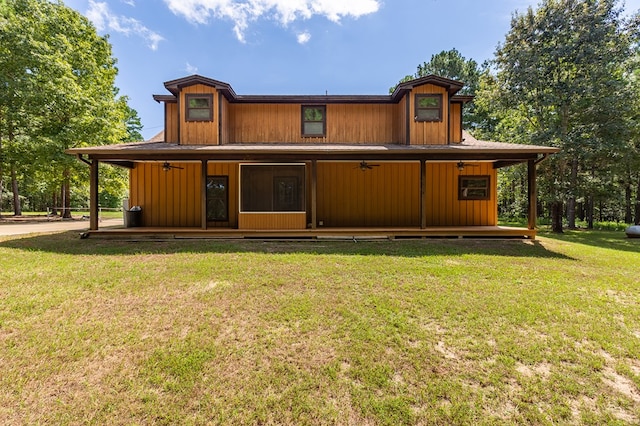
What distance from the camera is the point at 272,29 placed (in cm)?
1616

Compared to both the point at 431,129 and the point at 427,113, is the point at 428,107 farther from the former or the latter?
the point at 431,129

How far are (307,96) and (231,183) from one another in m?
4.46

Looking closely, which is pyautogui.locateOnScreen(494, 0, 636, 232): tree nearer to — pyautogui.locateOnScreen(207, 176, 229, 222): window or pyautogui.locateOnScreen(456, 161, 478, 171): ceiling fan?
pyautogui.locateOnScreen(456, 161, 478, 171): ceiling fan

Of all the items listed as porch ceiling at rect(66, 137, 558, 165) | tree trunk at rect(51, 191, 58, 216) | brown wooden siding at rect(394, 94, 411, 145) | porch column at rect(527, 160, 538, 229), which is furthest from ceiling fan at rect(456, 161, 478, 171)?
tree trunk at rect(51, 191, 58, 216)

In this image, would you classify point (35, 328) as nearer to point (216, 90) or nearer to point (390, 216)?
point (216, 90)

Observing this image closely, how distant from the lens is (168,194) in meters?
10.9

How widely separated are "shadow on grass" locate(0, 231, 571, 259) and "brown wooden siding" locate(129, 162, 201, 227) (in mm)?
2132

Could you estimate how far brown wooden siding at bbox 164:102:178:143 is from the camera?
11.1 metres

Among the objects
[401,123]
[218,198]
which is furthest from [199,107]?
[401,123]

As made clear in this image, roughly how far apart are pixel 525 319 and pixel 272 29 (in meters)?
17.9

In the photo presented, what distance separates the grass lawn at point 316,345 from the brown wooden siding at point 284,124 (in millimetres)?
6751

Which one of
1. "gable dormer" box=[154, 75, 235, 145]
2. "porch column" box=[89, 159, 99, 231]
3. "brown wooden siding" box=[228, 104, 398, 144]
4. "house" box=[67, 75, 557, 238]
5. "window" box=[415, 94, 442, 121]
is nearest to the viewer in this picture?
"porch column" box=[89, 159, 99, 231]

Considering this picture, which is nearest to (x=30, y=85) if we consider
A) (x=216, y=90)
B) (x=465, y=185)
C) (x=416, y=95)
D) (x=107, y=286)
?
(x=216, y=90)

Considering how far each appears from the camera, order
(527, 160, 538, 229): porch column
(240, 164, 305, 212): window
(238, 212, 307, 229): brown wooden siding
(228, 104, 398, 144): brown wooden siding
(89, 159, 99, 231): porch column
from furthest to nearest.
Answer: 1. (228, 104, 398, 144): brown wooden siding
2. (240, 164, 305, 212): window
3. (238, 212, 307, 229): brown wooden siding
4. (527, 160, 538, 229): porch column
5. (89, 159, 99, 231): porch column
